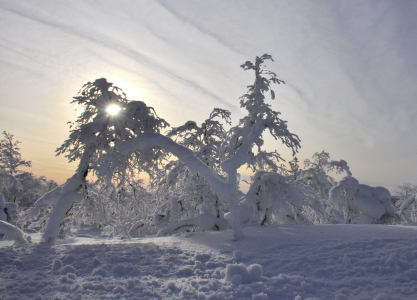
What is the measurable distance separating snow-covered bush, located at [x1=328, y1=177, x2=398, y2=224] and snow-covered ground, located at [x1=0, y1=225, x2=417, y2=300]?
906cm

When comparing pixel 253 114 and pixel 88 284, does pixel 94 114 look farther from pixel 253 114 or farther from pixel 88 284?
pixel 88 284

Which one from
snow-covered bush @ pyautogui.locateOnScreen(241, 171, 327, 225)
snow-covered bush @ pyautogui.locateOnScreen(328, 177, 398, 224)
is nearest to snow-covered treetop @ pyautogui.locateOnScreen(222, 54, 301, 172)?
snow-covered bush @ pyautogui.locateOnScreen(241, 171, 327, 225)

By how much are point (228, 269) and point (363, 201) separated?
1416 cm

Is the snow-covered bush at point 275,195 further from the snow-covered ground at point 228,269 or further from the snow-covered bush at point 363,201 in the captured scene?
the snow-covered bush at point 363,201

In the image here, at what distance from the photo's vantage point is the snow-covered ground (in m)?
4.34

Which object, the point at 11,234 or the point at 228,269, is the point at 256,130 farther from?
the point at 11,234

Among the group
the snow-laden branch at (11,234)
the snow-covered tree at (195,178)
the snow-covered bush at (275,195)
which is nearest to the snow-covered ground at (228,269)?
the snow-laden branch at (11,234)

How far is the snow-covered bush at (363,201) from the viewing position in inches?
602

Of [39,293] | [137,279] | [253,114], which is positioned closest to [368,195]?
[253,114]

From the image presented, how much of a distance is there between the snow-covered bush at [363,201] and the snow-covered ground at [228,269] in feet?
29.7

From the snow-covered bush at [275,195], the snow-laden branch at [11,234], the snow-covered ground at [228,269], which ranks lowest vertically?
the snow-laden branch at [11,234]

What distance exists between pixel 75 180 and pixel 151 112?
4132mm

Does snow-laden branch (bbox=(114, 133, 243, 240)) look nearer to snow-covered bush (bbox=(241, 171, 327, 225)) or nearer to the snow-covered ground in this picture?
Answer: the snow-covered ground

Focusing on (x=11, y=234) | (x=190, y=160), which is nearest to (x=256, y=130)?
(x=190, y=160)
